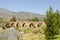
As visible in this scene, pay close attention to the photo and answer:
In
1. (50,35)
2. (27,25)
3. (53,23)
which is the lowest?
(27,25)

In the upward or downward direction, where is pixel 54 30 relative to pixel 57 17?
downward

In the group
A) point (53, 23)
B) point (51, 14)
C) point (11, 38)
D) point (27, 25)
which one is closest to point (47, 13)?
point (51, 14)

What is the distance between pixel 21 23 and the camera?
79.3m

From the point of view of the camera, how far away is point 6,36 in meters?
10.9

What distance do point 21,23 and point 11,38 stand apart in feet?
224

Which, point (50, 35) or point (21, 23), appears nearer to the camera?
point (50, 35)

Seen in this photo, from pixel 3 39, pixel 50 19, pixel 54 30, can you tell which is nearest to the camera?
pixel 3 39

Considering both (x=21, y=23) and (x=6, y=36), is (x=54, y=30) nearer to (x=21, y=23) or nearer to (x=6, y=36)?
(x=6, y=36)

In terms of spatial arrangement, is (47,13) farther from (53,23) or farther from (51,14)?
(53,23)

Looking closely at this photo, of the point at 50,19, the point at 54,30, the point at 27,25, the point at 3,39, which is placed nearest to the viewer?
the point at 3,39

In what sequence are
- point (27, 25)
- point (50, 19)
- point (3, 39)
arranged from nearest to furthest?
point (3, 39)
point (50, 19)
point (27, 25)

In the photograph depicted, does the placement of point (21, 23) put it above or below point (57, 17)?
below

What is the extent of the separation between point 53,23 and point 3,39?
521 centimetres

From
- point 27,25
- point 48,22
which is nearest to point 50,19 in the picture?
point 48,22
